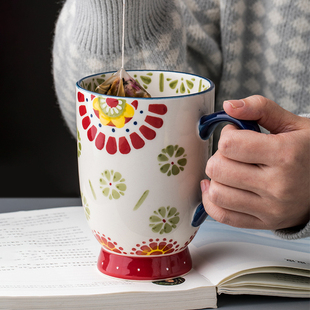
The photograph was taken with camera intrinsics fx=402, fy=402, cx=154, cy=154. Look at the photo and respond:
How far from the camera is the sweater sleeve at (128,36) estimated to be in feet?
2.05

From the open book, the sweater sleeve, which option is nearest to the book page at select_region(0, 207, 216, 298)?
the open book

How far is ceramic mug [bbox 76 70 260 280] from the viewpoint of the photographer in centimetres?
36

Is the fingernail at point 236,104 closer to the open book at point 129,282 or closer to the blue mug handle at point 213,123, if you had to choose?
the blue mug handle at point 213,123

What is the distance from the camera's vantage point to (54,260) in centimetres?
44

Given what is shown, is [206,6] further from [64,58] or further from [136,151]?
[136,151]

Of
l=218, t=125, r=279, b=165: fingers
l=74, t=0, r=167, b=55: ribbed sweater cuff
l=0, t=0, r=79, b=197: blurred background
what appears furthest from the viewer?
l=0, t=0, r=79, b=197: blurred background

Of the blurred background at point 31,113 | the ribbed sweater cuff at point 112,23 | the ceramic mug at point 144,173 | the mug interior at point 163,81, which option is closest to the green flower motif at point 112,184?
the ceramic mug at point 144,173

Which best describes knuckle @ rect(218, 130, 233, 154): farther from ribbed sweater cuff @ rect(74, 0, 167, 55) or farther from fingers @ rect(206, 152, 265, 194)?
ribbed sweater cuff @ rect(74, 0, 167, 55)

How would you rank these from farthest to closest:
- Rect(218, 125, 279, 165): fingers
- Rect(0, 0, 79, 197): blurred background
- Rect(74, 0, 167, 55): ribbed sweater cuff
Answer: Rect(0, 0, 79, 197): blurred background, Rect(74, 0, 167, 55): ribbed sweater cuff, Rect(218, 125, 279, 165): fingers

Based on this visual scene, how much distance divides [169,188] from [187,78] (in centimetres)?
14

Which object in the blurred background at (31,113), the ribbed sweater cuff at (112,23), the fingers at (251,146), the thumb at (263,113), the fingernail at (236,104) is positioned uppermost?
the ribbed sweater cuff at (112,23)

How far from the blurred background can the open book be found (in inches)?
23.6

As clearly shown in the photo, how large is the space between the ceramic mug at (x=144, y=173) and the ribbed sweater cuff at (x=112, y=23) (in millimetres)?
240

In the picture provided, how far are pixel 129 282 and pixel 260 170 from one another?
6.6 inches
